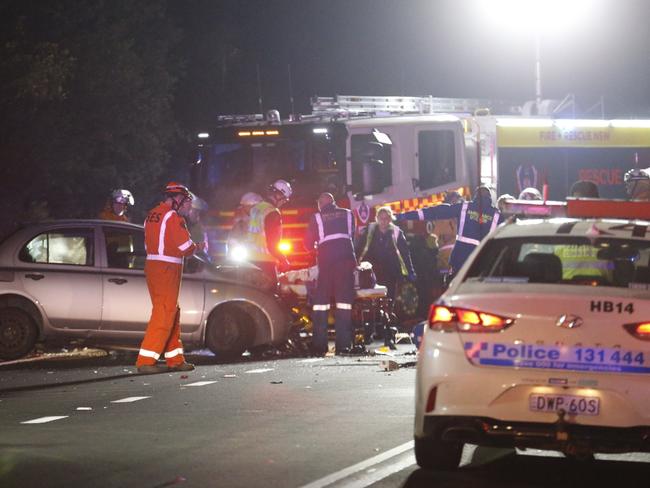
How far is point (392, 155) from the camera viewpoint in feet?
73.2

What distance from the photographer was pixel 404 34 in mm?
65312

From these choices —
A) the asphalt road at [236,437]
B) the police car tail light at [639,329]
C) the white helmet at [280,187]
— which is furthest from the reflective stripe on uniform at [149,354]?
the police car tail light at [639,329]

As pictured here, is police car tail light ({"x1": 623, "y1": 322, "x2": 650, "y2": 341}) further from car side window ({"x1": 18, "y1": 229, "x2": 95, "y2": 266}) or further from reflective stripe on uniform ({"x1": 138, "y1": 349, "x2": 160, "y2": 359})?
car side window ({"x1": 18, "y1": 229, "x2": 95, "y2": 266})

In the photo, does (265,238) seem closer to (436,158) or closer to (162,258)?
(162,258)

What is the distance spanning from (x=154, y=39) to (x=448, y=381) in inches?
1483

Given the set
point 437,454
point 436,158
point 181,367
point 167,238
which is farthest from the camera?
point 436,158

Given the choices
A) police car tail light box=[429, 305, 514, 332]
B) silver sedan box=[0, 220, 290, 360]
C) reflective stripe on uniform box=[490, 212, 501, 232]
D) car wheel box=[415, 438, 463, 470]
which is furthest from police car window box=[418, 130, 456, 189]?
police car tail light box=[429, 305, 514, 332]

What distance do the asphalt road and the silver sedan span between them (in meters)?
1.28

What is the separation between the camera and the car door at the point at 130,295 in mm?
16547

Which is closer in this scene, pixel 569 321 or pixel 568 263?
pixel 569 321

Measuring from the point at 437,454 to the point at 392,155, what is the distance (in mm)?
13777

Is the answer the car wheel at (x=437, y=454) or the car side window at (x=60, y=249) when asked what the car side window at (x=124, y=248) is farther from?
the car wheel at (x=437, y=454)

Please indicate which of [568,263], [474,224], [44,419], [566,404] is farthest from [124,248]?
[566,404]

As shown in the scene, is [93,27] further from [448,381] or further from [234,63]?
[448,381]
